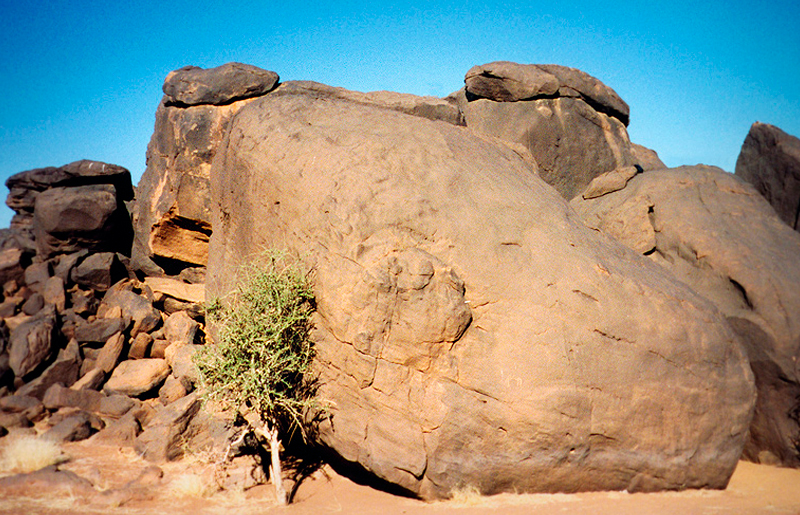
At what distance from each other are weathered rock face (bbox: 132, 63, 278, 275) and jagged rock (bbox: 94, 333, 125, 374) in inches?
80.1

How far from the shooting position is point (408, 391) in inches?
221

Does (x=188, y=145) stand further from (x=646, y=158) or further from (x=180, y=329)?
(x=646, y=158)

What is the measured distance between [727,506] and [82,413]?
8945 mm

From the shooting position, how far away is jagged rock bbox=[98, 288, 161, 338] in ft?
32.5

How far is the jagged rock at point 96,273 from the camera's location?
1055 centimetres

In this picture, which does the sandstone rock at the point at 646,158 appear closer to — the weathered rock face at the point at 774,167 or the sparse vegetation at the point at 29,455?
the weathered rock face at the point at 774,167

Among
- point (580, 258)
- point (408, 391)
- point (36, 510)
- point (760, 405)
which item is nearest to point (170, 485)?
point (36, 510)

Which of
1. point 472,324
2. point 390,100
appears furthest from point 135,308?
point 472,324

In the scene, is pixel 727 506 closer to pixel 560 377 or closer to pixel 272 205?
pixel 560 377

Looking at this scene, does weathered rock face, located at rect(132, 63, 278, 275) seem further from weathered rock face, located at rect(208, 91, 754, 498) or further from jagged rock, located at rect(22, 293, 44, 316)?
weathered rock face, located at rect(208, 91, 754, 498)

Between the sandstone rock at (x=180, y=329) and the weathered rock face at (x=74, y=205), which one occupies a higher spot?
the weathered rock face at (x=74, y=205)

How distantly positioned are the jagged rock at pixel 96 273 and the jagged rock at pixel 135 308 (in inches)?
11.1

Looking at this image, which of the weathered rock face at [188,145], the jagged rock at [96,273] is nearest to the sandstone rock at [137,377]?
the jagged rock at [96,273]

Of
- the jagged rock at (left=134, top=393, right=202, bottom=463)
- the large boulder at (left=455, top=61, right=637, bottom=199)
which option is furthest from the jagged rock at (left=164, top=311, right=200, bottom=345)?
the large boulder at (left=455, top=61, right=637, bottom=199)
